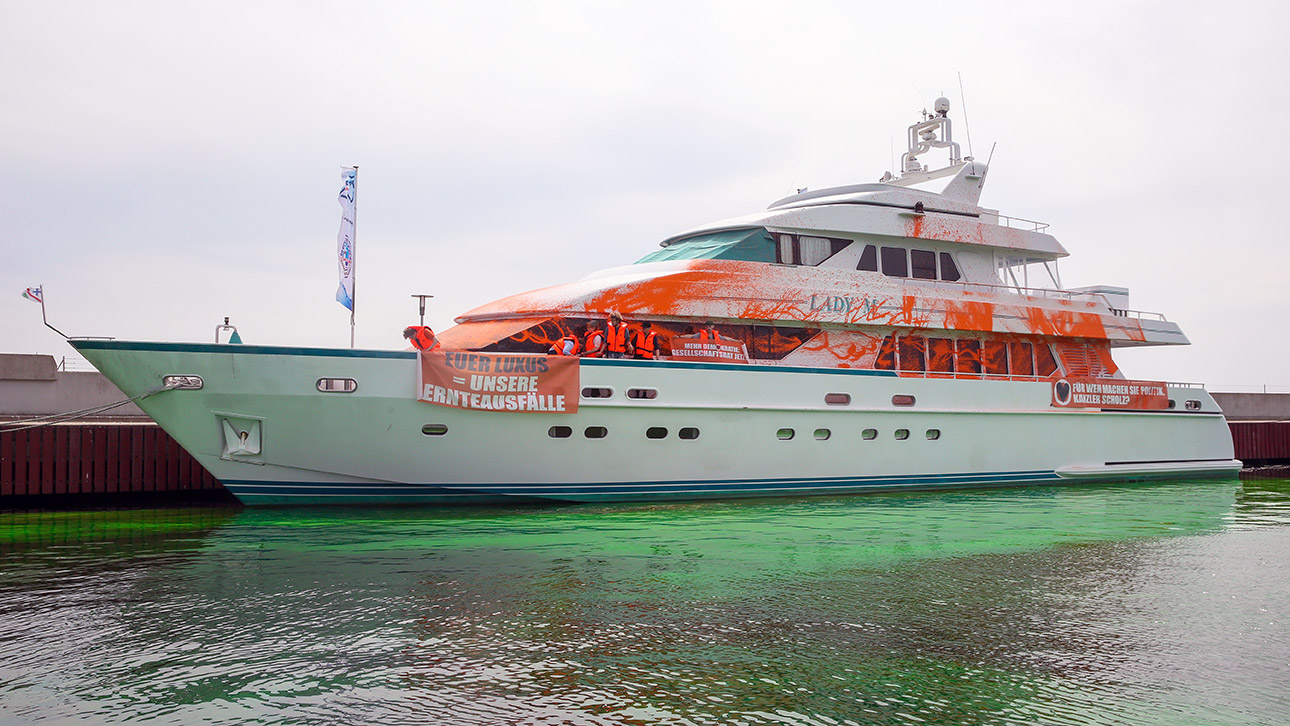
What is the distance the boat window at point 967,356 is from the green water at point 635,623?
4.94 metres

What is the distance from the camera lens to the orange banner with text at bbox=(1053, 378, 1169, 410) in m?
15.4

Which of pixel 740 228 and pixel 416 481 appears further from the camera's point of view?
pixel 740 228

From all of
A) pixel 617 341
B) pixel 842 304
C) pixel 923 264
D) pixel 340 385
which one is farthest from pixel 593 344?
pixel 923 264

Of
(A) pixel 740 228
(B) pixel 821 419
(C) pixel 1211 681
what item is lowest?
(C) pixel 1211 681

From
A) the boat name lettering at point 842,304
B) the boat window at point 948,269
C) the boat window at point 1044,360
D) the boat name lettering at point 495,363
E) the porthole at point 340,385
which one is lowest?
the porthole at point 340,385

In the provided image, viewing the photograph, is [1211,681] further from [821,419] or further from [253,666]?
[821,419]

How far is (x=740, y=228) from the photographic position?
1372cm

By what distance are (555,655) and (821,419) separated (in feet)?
27.9

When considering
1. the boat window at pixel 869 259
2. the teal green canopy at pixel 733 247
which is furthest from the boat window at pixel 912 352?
the teal green canopy at pixel 733 247

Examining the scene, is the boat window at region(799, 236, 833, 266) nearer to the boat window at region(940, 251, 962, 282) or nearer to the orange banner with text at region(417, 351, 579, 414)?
the boat window at region(940, 251, 962, 282)

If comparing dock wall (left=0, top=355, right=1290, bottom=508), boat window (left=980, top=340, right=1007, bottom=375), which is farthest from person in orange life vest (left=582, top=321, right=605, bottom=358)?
boat window (left=980, top=340, right=1007, bottom=375)

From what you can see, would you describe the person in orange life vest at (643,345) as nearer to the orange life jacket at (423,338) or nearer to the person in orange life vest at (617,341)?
the person in orange life vest at (617,341)

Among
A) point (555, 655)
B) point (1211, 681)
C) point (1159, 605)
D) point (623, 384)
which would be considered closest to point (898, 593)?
point (1159, 605)

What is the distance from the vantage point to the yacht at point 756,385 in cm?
1052
